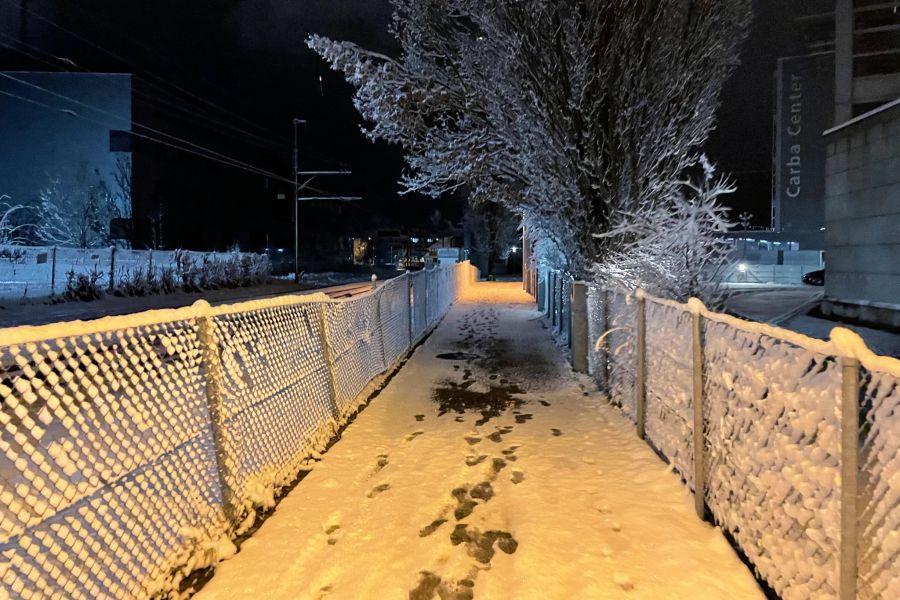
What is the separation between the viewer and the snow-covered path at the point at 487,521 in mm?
3131

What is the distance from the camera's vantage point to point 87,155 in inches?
1799

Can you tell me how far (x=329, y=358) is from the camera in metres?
6.09

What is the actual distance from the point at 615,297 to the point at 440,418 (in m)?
2.63

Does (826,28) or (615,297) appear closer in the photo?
(615,297)

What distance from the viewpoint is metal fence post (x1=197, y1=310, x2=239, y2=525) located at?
368cm

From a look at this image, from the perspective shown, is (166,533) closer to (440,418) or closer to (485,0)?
(440,418)

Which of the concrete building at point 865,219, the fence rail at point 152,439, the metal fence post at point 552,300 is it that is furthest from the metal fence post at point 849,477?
A: the metal fence post at point 552,300

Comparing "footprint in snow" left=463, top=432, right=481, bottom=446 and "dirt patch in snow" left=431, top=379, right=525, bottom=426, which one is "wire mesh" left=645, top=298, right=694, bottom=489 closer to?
"footprint in snow" left=463, top=432, right=481, bottom=446

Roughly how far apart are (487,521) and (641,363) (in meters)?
2.59

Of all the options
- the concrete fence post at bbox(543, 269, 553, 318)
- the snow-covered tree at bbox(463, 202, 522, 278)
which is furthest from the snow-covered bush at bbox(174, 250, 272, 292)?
the snow-covered tree at bbox(463, 202, 522, 278)

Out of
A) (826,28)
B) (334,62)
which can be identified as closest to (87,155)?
(334,62)

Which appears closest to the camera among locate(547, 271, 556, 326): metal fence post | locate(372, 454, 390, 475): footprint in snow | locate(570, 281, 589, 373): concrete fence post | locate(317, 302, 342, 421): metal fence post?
locate(372, 454, 390, 475): footprint in snow

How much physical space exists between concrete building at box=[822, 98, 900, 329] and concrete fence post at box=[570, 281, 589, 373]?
21.8 feet

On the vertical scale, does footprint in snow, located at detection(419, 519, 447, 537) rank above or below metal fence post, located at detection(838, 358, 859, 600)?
below
